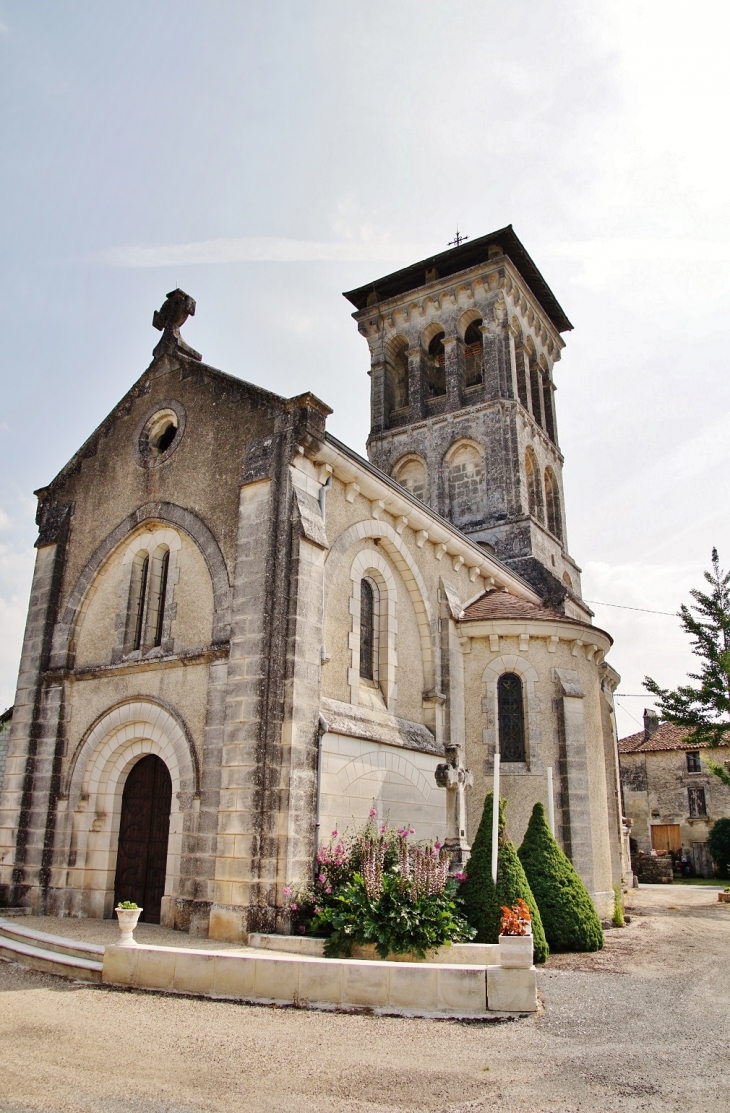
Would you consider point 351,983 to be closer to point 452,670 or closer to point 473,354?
point 452,670

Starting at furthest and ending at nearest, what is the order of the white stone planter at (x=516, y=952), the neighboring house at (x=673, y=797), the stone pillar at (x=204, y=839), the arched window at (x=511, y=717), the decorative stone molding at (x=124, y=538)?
1. the neighboring house at (x=673, y=797)
2. the arched window at (x=511, y=717)
3. the decorative stone molding at (x=124, y=538)
4. the stone pillar at (x=204, y=839)
5. the white stone planter at (x=516, y=952)

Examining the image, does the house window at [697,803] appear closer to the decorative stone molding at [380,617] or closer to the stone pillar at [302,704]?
the decorative stone molding at [380,617]

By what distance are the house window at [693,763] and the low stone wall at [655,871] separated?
6.44m

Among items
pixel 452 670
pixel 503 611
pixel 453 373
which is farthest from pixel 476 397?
pixel 452 670

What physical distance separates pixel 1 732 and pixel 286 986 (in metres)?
15.0

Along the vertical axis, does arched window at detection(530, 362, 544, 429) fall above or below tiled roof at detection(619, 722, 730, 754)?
above

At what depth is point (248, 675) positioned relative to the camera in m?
10.5

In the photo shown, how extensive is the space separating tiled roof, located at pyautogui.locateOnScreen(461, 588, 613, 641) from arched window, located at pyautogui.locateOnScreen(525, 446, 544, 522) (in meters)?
8.38

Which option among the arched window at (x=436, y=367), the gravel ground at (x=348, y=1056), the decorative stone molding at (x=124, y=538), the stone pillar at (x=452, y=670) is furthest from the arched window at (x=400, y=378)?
the gravel ground at (x=348, y=1056)

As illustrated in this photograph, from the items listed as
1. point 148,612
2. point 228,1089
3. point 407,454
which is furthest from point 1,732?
point 228,1089

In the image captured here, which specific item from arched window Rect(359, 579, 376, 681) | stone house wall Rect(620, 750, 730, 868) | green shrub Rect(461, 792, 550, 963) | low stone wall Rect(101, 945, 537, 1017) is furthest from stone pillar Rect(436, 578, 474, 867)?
stone house wall Rect(620, 750, 730, 868)

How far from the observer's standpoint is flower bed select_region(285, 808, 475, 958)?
8945 millimetres

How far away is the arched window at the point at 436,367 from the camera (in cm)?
2709

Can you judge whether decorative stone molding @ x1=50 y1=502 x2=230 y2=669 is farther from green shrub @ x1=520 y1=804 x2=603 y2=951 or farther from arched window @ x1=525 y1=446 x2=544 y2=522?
arched window @ x1=525 y1=446 x2=544 y2=522
